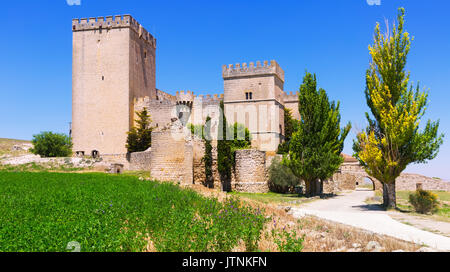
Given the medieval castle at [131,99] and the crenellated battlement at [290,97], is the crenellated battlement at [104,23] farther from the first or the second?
the crenellated battlement at [290,97]

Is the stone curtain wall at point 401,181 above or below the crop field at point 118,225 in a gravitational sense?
below

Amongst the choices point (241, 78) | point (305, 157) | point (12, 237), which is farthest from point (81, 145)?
point (12, 237)

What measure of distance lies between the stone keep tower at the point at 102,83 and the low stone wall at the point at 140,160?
4100 millimetres

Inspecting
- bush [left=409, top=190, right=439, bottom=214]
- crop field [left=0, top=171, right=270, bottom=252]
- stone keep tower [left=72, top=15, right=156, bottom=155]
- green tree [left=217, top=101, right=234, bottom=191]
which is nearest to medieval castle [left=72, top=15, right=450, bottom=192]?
stone keep tower [left=72, top=15, right=156, bottom=155]

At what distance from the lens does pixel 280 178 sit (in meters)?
24.7

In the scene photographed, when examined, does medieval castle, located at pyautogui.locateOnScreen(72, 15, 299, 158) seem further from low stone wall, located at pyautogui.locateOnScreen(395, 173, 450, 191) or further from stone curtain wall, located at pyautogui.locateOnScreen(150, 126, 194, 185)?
low stone wall, located at pyautogui.locateOnScreen(395, 173, 450, 191)

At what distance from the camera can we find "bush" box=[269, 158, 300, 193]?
24594 millimetres

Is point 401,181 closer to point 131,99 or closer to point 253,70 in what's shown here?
point 253,70

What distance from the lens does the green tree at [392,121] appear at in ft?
45.0

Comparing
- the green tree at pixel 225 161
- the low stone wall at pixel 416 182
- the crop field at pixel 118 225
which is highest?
the green tree at pixel 225 161

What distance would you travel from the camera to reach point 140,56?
40.2m

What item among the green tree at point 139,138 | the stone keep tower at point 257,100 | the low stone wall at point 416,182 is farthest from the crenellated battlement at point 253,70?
the low stone wall at point 416,182
